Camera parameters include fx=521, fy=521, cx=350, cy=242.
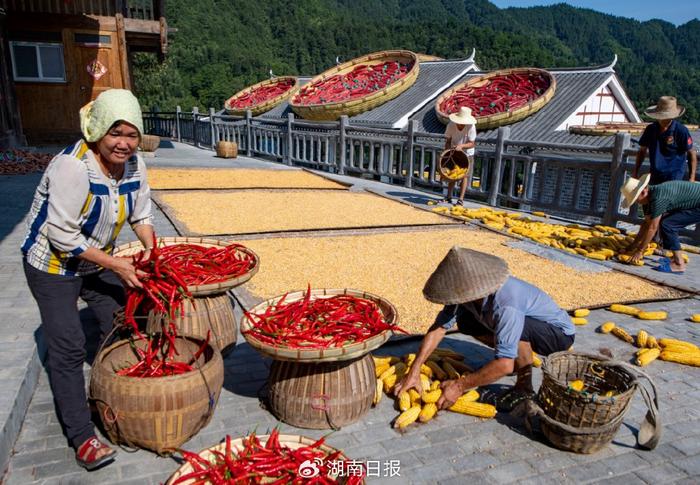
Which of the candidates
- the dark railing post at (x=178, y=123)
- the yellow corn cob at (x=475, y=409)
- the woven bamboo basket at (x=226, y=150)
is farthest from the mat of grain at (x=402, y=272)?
the dark railing post at (x=178, y=123)

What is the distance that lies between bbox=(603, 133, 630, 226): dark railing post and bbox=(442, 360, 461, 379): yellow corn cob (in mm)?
6646

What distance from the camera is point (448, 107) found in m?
19.1

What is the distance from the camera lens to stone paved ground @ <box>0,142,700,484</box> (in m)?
2.76

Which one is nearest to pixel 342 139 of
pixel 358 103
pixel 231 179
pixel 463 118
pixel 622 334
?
pixel 231 179

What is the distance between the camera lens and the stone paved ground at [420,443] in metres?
2.76

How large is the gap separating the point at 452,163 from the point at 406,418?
7.99 meters

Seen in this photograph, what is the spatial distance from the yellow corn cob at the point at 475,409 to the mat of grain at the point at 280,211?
519 cm

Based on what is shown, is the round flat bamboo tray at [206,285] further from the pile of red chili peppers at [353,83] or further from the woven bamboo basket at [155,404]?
the pile of red chili peppers at [353,83]

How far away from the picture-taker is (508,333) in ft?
10.2

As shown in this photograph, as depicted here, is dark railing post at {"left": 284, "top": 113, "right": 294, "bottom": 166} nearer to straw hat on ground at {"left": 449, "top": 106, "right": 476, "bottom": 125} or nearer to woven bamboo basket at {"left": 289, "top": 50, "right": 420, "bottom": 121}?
woven bamboo basket at {"left": 289, "top": 50, "right": 420, "bottom": 121}

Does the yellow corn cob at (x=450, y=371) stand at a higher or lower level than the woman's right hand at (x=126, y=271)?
lower

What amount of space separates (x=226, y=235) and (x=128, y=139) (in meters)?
4.97

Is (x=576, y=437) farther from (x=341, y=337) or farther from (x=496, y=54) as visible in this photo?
(x=496, y=54)

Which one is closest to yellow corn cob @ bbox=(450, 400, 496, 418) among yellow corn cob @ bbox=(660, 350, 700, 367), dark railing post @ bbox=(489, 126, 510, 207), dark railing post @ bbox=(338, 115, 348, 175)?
yellow corn cob @ bbox=(660, 350, 700, 367)
